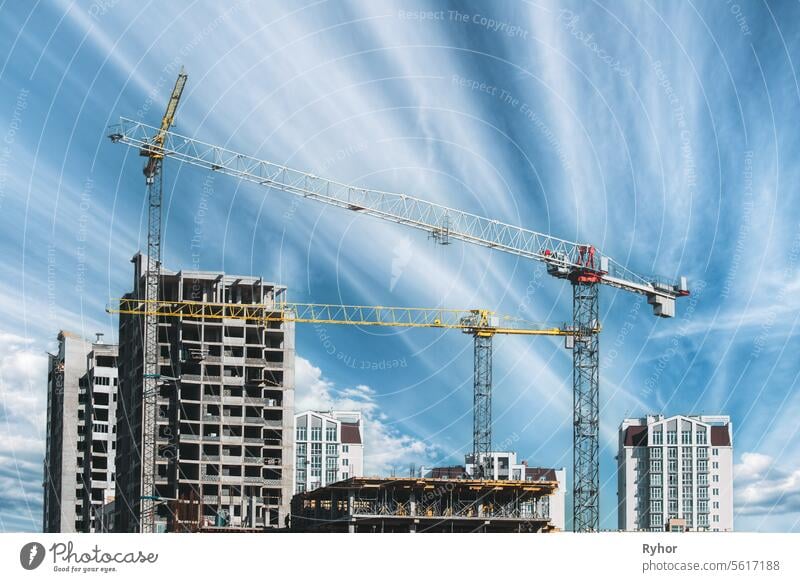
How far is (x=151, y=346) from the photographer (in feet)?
456

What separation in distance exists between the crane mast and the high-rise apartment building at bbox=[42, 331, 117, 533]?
26266 millimetres

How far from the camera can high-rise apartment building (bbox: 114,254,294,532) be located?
435ft
